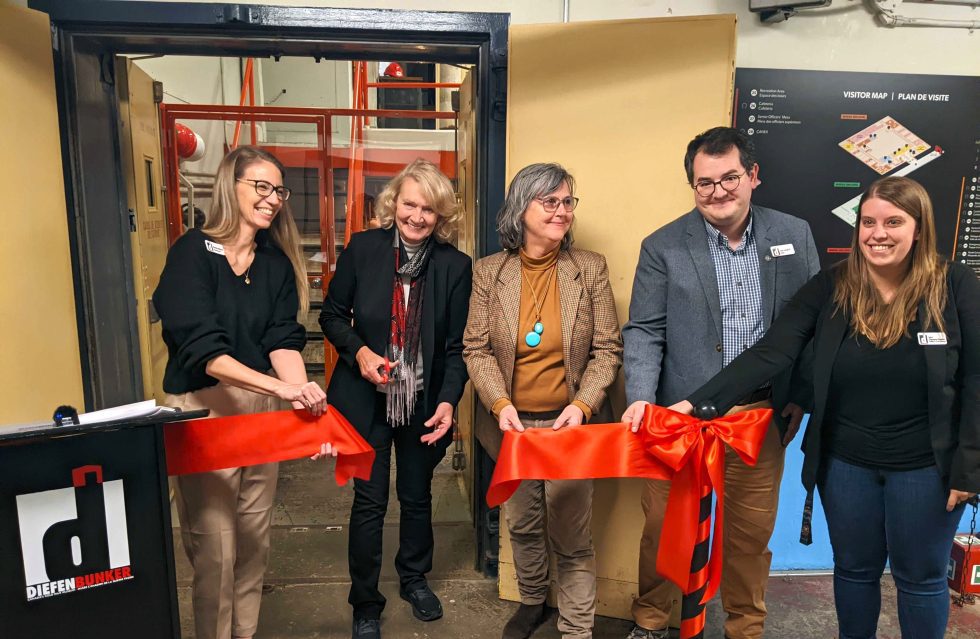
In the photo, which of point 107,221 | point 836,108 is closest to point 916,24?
point 836,108

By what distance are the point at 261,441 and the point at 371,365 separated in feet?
1.47

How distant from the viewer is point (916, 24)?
8.91 feet

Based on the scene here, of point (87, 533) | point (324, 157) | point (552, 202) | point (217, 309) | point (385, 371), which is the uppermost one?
point (324, 157)

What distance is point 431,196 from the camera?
7.47ft

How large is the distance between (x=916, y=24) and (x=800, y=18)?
0.49 meters

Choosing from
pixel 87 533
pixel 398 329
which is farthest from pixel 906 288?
pixel 87 533

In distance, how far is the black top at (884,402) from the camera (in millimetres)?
1774

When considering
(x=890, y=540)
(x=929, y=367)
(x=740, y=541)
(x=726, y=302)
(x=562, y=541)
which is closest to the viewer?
(x=929, y=367)

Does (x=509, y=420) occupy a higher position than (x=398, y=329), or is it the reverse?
(x=398, y=329)

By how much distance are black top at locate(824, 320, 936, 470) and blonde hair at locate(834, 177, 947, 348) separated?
0.03 metres

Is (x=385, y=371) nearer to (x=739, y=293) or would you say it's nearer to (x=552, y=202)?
(x=552, y=202)

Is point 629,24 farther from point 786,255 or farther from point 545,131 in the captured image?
point 786,255

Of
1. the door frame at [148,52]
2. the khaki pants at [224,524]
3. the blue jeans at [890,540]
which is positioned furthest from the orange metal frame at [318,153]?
the blue jeans at [890,540]

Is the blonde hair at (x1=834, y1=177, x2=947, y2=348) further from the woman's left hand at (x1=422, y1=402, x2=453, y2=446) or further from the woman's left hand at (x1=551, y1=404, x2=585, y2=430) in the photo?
the woman's left hand at (x1=422, y1=402, x2=453, y2=446)
